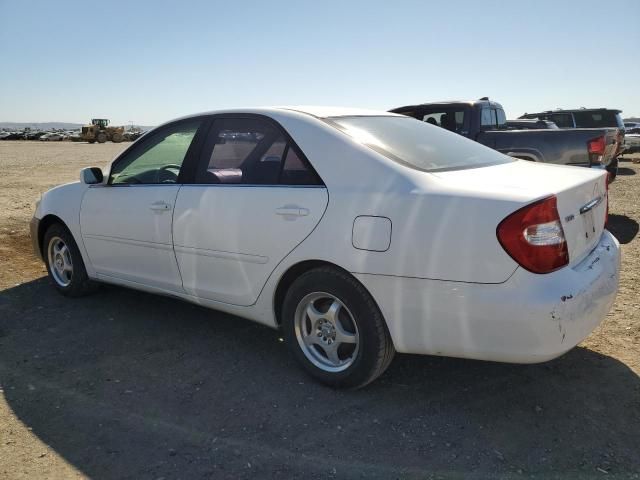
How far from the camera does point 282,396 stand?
3164 millimetres

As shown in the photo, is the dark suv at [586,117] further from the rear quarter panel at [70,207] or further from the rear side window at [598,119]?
the rear quarter panel at [70,207]

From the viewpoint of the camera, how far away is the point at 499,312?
2543 mm

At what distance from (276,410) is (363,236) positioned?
1.06m

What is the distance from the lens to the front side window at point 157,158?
3.97m

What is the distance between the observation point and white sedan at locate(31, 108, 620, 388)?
2.56 metres

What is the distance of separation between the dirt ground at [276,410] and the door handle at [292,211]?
1013 mm

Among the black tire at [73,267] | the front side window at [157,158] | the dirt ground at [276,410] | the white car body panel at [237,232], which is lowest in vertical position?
the dirt ground at [276,410]

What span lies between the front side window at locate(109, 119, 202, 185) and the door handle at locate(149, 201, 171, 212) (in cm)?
19

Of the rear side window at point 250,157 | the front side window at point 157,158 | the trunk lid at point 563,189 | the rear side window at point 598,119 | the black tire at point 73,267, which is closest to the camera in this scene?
the trunk lid at point 563,189

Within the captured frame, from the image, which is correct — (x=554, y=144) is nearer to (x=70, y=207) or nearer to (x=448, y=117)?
(x=448, y=117)

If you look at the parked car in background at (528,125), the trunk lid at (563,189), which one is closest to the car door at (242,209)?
the trunk lid at (563,189)

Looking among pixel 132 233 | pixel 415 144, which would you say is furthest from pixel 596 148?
pixel 132 233

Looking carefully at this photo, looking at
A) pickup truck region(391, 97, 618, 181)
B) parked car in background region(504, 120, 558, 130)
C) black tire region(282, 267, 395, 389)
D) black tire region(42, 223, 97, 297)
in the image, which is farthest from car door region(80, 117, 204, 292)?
parked car in background region(504, 120, 558, 130)

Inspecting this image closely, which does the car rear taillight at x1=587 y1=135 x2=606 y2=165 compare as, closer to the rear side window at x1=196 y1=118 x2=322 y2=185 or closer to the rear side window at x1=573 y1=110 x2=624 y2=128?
the rear side window at x1=196 y1=118 x2=322 y2=185
